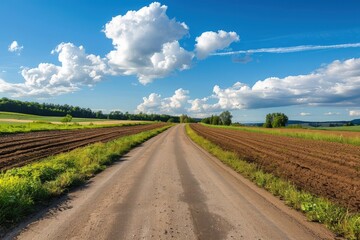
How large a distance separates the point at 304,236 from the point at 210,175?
23.7 ft

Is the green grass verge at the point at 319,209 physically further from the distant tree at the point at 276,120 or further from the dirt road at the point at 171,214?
the distant tree at the point at 276,120

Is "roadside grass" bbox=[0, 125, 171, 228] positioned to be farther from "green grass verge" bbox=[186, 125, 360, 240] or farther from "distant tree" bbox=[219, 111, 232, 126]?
"distant tree" bbox=[219, 111, 232, 126]

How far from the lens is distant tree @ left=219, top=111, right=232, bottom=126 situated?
182350 mm

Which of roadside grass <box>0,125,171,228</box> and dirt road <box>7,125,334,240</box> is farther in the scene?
roadside grass <box>0,125,171,228</box>

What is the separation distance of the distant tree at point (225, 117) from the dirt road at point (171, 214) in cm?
17247

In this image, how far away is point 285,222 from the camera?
7293mm

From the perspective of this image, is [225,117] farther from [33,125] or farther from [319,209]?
[319,209]

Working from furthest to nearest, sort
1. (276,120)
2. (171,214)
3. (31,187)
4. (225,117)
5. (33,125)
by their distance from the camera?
(225,117)
(276,120)
(33,125)
(31,187)
(171,214)

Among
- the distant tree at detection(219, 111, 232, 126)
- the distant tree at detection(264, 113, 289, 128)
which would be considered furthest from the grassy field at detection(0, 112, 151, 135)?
the distant tree at detection(219, 111, 232, 126)

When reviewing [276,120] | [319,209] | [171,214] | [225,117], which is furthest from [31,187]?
[225,117]

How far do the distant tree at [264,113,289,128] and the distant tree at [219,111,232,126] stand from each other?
44.1 meters

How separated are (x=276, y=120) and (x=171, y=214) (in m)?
130

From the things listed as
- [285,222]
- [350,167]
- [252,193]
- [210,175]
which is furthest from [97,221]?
[350,167]

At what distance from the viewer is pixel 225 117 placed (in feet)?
611
